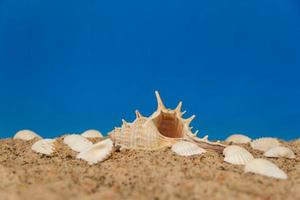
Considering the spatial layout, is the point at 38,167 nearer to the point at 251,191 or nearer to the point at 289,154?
the point at 251,191

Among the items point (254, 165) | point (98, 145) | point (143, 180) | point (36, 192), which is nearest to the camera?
point (36, 192)

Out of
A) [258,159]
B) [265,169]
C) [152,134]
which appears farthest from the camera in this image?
[152,134]

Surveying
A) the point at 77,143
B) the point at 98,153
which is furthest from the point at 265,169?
the point at 77,143

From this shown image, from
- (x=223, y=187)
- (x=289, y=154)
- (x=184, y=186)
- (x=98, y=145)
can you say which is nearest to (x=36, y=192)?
(x=184, y=186)

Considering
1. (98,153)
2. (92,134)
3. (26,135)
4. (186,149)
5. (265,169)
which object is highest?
(92,134)

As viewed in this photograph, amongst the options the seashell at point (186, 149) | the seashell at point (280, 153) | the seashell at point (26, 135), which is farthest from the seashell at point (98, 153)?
the seashell at point (26, 135)

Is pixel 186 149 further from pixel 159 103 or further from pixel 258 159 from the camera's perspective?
pixel 258 159
